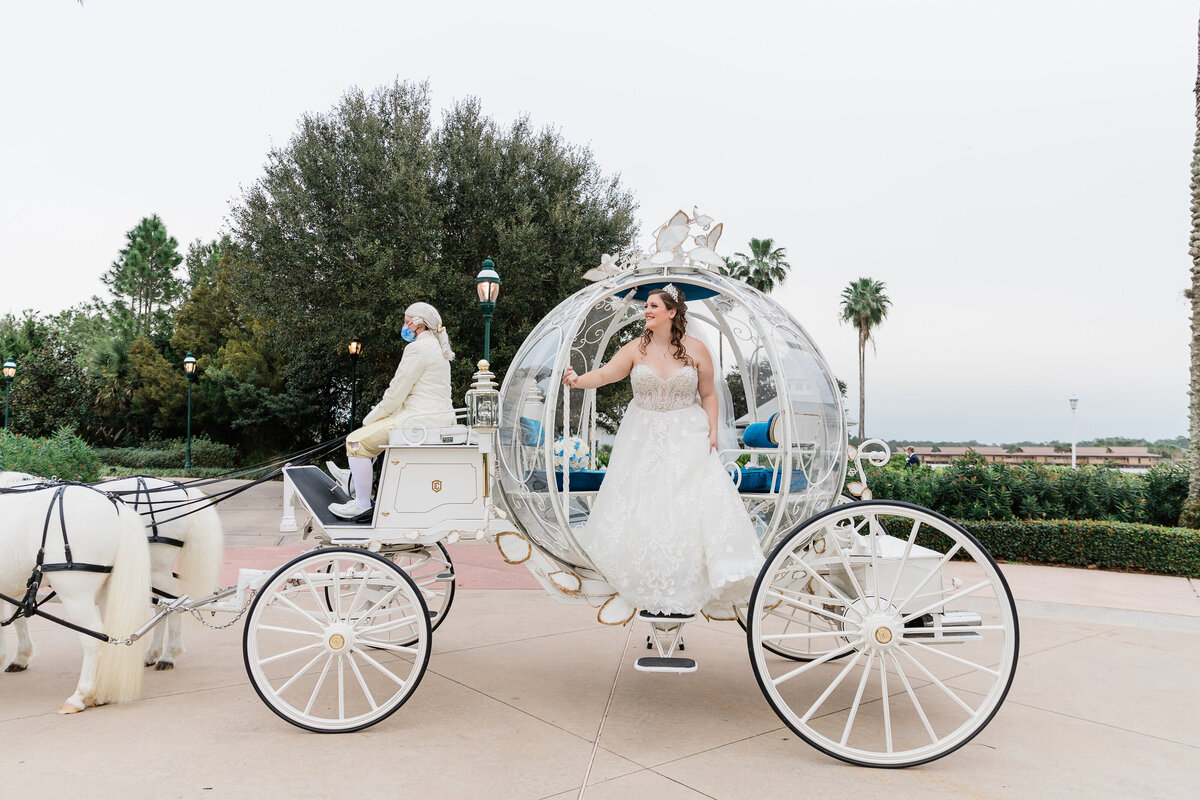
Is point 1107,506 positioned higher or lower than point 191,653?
Answer: higher

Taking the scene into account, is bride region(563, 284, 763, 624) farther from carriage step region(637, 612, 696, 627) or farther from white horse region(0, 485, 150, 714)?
white horse region(0, 485, 150, 714)

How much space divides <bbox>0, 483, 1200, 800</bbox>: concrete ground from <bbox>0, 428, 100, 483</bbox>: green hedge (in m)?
5.61

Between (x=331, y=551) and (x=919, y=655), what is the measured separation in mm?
3890

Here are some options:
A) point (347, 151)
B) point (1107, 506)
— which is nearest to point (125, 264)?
point (347, 151)

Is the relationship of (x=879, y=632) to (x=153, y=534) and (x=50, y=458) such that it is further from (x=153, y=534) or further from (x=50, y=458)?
(x=50, y=458)

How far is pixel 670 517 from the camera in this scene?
138 inches

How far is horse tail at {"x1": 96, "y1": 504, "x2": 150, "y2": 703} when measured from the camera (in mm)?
3568

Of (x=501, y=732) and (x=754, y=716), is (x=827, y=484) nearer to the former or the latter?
(x=754, y=716)

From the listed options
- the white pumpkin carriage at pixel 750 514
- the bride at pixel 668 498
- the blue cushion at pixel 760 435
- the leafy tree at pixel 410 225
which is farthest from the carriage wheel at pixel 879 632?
the leafy tree at pixel 410 225

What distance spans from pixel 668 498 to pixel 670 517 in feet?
0.35

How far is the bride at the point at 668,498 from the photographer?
3.42 meters

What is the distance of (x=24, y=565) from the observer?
141 inches

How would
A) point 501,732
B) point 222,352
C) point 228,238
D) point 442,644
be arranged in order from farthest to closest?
point 222,352, point 228,238, point 442,644, point 501,732

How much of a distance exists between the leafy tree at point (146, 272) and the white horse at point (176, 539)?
4291 centimetres
